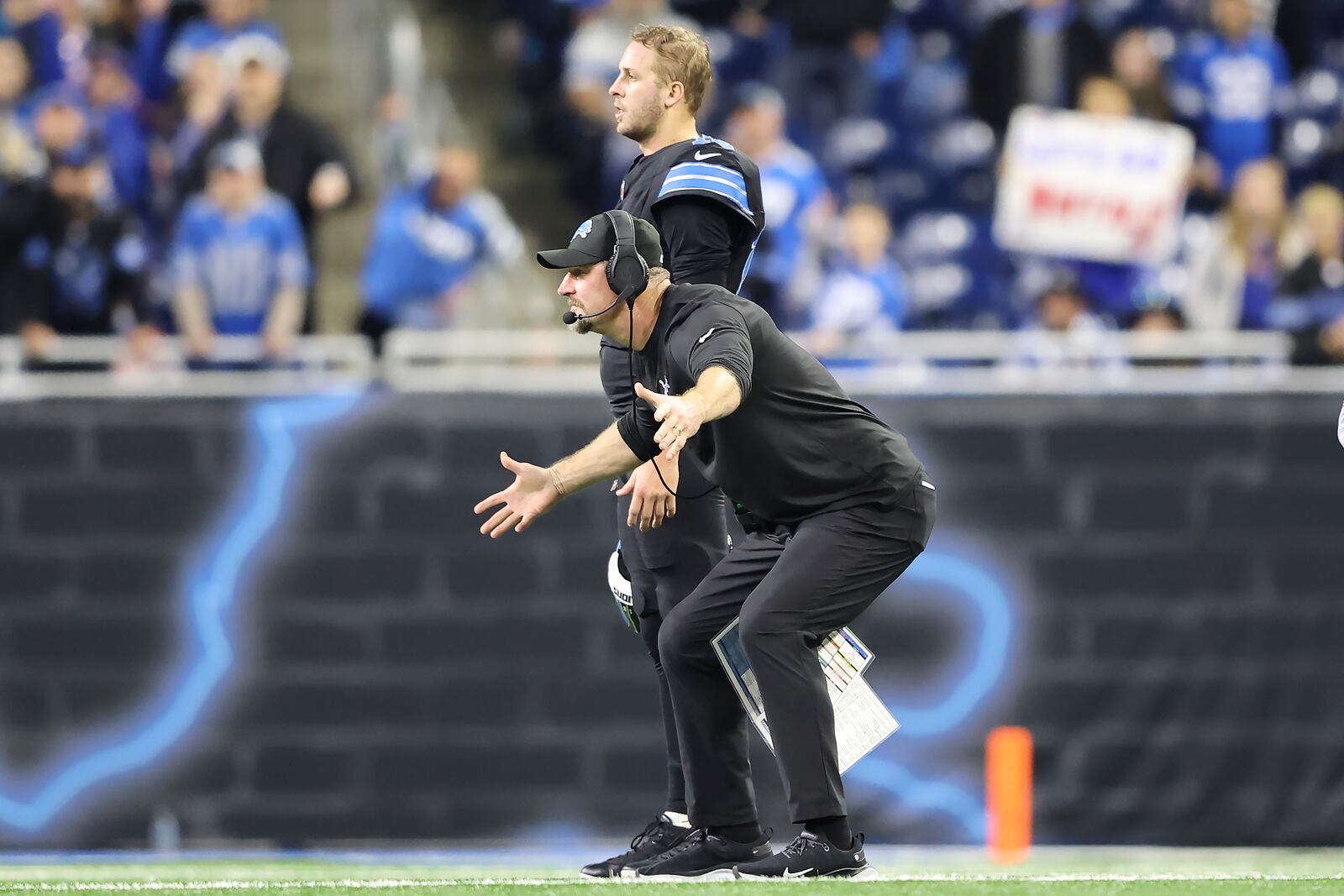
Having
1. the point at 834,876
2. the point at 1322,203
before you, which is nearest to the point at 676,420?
the point at 834,876

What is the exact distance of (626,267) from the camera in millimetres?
5156

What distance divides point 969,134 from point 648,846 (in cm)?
638

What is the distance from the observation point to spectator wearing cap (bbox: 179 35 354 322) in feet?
31.0

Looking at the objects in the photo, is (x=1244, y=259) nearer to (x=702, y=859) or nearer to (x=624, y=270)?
(x=702, y=859)

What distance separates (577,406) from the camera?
7844 millimetres

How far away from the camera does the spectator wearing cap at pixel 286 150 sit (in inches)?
372

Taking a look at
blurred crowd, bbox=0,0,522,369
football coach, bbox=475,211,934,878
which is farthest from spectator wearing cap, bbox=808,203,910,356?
football coach, bbox=475,211,934,878

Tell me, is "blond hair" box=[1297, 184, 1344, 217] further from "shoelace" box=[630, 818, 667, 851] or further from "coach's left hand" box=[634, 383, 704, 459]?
"coach's left hand" box=[634, 383, 704, 459]

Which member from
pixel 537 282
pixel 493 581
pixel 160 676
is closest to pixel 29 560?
pixel 160 676

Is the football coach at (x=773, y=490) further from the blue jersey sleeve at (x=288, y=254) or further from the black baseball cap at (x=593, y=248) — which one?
the blue jersey sleeve at (x=288, y=254)

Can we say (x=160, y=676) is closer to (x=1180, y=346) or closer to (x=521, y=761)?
(x=521, y=761)

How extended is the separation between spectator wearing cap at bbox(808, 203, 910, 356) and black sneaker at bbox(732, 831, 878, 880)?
3996 millimetres

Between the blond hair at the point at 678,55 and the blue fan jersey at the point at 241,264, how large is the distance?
11.5 ft

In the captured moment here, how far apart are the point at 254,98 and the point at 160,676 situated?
9.84ft
